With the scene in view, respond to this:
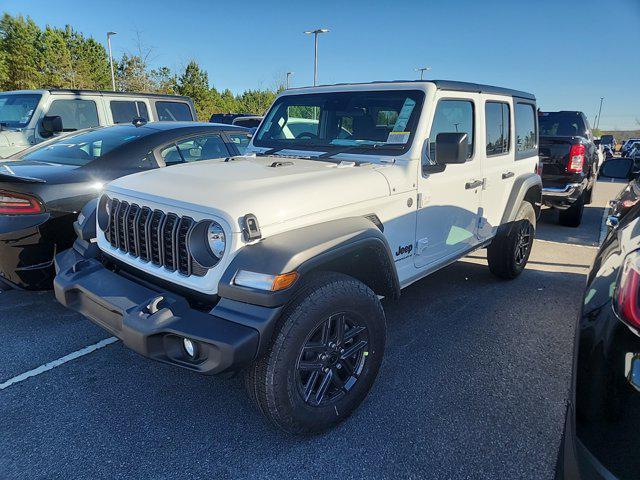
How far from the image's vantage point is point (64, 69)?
112 feet

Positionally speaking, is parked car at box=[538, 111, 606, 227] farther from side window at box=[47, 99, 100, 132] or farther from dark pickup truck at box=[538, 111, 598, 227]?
side window at box=[47, 99, 100, 132]

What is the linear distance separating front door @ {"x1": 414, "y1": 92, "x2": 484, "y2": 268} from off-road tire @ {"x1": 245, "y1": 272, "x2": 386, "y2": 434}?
1.04m

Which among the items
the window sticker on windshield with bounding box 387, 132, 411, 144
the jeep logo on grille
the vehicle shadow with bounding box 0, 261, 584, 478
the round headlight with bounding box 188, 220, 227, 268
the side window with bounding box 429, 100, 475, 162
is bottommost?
the vehicle shadow with bounding box 0, 261, 584, 478

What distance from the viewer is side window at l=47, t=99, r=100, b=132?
730 centimetres

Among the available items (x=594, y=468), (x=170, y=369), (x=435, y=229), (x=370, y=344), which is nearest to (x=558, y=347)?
(x=435, y=229)

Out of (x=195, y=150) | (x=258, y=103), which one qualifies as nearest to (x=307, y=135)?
(x=195, y=150)

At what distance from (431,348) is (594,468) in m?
2.21

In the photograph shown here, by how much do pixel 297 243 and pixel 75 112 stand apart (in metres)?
7.15

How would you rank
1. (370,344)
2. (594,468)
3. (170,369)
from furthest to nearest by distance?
1. (170,369)
2. (370,344)
3. (594,468)

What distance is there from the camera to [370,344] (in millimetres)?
2566

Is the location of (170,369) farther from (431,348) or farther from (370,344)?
(431,348)

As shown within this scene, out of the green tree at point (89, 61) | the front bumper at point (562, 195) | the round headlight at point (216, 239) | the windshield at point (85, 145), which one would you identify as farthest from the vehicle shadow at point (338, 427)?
the green tree at point (89, 61)

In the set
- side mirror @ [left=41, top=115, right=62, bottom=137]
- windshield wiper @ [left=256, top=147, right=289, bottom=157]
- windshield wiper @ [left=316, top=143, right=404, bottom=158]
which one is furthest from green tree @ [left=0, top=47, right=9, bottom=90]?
windshield wiper @ [left=316, top=143, right=404, bottom=158]

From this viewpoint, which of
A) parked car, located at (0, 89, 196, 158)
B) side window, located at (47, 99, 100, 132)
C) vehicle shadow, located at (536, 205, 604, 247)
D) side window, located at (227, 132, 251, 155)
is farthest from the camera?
side window, located at (47, 99, 100, 132)
